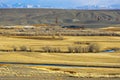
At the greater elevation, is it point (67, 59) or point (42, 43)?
point (67, 59)

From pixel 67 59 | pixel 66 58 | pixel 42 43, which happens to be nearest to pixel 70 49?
pixel 66 58

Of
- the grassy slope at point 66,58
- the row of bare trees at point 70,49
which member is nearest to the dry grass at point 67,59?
the grassy slope at point 66,58

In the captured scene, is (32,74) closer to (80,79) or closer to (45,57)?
(80,79)

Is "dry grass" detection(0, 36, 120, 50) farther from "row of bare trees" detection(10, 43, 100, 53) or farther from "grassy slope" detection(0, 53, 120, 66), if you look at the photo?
"grassy slope" detection(0, 53, 120, 66)

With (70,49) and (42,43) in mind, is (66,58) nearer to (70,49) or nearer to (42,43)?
(70,49)

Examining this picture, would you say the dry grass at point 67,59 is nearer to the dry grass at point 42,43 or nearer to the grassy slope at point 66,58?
the grassy slope at point 66,58

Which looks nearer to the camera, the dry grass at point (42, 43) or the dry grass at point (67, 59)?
the dry grass at point (67, 59)

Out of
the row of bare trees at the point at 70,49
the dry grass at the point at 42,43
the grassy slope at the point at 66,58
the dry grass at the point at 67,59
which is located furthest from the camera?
the dry grass at the point at 42,43

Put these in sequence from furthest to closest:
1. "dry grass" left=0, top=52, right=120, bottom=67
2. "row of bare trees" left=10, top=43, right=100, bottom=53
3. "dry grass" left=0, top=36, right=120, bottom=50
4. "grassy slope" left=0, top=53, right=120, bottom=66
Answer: "dry grass" left=0, top=36, right=120, bottom=50, "row of bare trees" left=10, top=43, right=100, bottom=53, "grassy slope" left=0, top=53, right=120, bottom=66, "dry grass" left=0, top=52, right=120, bottom=67

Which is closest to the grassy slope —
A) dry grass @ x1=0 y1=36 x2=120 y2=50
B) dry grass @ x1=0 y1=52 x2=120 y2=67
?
dry grass @ x1=0 y1=52 x2=120 y2=67

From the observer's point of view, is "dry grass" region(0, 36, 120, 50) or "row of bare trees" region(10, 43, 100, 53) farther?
"dry grass" region(0, 36, 120, 50)

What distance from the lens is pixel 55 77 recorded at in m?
34.9

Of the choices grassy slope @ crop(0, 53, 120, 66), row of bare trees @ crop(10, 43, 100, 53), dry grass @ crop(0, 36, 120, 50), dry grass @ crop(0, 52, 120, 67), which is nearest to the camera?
dry grass @ crop(0, 52, 120, 67)

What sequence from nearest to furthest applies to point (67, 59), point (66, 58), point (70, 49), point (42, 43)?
point (67, 59)
point (66, 58)
point (70, 49)
point (42, 43)
